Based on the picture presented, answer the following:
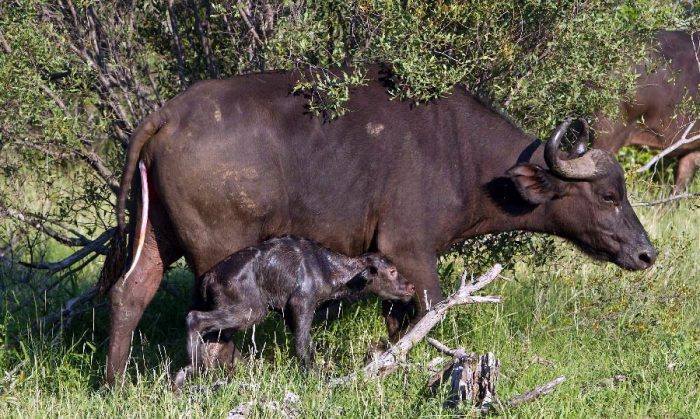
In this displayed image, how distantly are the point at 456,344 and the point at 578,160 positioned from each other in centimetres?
157

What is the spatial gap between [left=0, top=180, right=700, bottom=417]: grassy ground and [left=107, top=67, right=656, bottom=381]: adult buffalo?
537 mm

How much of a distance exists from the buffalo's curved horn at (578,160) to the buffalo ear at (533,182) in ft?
0.29

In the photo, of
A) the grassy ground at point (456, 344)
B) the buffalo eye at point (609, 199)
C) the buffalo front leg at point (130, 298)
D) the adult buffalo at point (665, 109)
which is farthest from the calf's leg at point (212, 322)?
the adult buffalo at point (665, 109)

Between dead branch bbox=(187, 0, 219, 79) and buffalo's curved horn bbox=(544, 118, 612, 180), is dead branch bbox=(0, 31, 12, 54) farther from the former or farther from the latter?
buffalo's curved horn bbox=(544, 118, 612, 180)

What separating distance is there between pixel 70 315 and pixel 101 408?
213 cm

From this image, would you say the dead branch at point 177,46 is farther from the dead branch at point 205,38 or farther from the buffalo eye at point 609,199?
the buffalo eye at point 609,199

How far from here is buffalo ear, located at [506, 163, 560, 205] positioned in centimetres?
765

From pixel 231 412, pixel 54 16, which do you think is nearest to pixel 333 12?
pixel 54 16

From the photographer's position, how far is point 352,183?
7465 mm

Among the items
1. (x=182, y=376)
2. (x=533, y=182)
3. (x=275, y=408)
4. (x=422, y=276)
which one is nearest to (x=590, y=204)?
(x=533, y=182)

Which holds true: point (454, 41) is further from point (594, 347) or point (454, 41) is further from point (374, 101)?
point (594, 347)

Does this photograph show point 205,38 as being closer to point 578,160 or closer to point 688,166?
point 578,160

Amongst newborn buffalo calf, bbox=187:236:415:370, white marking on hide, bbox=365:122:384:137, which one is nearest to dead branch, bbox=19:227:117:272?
newborn buffalo calf, bbox=187:236:415:370

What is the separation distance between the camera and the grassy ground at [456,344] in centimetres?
655
